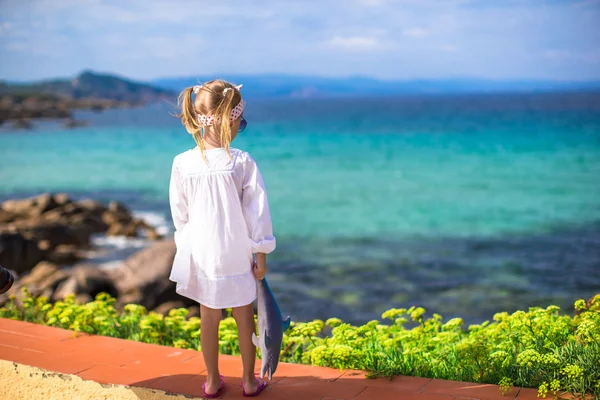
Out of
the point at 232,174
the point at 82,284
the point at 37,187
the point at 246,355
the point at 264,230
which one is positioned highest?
the point at 232,174

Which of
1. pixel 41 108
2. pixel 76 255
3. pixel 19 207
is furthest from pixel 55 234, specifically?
pixel 41 108

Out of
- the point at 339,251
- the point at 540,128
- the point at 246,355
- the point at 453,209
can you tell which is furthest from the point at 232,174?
the point at 540,128

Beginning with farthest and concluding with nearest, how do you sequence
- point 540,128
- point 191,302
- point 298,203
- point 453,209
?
point 540,128 < point 298,203 < point 453,209 < point 191,302

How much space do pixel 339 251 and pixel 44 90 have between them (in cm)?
9507

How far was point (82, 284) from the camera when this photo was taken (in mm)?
8367

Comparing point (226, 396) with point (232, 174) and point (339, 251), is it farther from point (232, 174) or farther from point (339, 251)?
point (339, 251)

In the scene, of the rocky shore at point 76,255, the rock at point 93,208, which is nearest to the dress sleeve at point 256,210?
the rocky shore at point 76,255

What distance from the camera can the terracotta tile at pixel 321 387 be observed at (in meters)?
3.28

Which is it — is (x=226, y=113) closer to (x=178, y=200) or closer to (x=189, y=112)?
(x=189, y=112)

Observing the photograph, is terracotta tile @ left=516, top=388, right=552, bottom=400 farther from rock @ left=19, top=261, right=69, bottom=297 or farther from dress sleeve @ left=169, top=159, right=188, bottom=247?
rock @ left=19, top=261, right=69, bottom=297

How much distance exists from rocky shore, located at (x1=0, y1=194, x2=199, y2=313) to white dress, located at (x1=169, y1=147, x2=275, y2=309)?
4768mm

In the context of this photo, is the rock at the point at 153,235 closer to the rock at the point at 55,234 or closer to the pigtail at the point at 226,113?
the rock at the point at 55,234

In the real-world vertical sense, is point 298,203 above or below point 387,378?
below

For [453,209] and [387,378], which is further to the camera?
[453,209]
